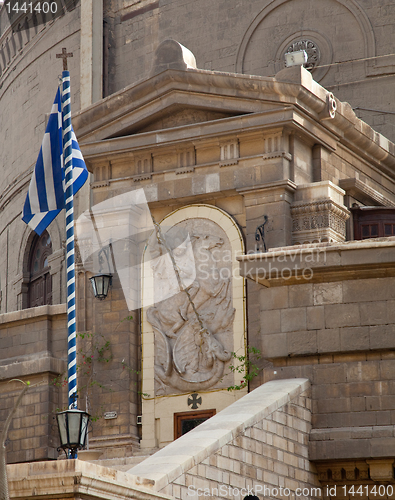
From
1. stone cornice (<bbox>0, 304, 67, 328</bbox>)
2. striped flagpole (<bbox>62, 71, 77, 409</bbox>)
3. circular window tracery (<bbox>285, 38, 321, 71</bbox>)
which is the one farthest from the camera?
circular window tracery (<bbox>285, 38, 321, 71</bbox>)

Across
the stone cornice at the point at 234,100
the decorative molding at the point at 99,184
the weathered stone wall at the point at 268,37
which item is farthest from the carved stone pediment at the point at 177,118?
the weathered stone wall at the point at 268,37

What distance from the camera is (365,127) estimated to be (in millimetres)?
19984

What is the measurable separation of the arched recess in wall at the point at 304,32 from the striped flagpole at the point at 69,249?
10.4 meters

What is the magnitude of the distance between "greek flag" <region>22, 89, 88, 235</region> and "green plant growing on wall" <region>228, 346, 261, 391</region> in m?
4.18

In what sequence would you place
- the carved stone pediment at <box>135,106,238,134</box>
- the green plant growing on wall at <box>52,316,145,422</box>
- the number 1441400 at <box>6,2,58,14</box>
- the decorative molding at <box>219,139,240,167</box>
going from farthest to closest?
1. the number 1441400 at <box>6,2,58,14</box>
2. the carved stone pediment at <box>135,106,238,134</box>
3. the decorative molding at <box>219,139,240,167</box>
4. the green plant growing on wall at <box>52,316,145,422</box>

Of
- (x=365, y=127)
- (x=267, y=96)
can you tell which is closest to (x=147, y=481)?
(x=267, y=96)

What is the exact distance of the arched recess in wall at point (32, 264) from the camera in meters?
26.9

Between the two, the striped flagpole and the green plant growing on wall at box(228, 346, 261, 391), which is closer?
the striped flagpole

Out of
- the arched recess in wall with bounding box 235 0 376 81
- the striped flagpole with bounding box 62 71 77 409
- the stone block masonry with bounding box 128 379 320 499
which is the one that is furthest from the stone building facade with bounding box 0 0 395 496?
the arched recess in wall with bounding box 235 0 376 81

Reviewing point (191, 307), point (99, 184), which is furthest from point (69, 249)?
point (99, 184)

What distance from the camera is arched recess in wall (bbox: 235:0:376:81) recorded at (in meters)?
24.4

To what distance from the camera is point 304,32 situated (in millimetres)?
25047

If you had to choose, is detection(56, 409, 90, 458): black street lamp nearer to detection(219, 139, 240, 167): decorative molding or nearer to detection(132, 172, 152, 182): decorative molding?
detection(219, 139, 240, 167): decorative molding

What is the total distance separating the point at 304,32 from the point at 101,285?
1010 centimetres
